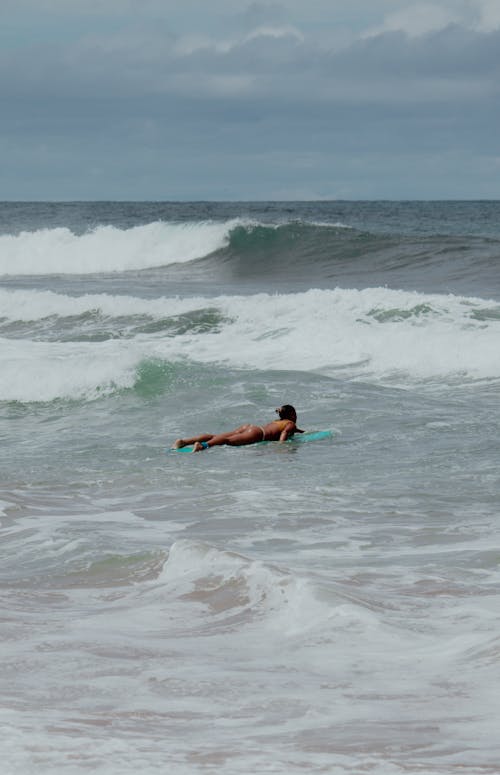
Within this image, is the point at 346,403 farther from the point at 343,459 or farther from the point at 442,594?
the point at 442,594

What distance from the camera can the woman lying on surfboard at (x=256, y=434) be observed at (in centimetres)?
1210

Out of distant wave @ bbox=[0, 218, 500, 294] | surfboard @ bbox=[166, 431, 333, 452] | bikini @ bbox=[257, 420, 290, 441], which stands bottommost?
surfboard @ bbox=[166, 431, 333, 452]

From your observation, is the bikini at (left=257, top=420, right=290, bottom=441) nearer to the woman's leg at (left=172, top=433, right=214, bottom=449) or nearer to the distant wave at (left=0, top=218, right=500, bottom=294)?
the woman's leg at (left=172, top=433, right=214, bottom=449)

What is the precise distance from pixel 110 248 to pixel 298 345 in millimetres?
28725

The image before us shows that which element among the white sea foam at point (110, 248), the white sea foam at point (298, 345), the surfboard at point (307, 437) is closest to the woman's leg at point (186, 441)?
the surfboard at point (307, 437)

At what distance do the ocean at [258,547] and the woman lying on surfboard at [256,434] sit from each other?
178mm

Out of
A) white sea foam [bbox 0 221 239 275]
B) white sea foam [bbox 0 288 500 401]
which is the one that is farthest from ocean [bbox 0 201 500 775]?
white sea foam [bbox 0 221 239 275]

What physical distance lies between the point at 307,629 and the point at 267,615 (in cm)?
37

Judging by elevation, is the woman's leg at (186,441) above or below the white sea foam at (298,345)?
below

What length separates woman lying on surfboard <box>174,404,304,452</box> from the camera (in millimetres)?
12102

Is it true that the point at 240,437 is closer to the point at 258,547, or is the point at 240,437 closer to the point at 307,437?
the point at 307,437

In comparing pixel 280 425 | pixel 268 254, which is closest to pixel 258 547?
pixel 280 425

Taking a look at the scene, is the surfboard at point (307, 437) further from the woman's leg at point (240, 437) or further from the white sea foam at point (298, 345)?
the white sea foam at point (298, 345)

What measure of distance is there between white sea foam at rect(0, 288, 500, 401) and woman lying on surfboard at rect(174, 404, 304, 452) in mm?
4238
